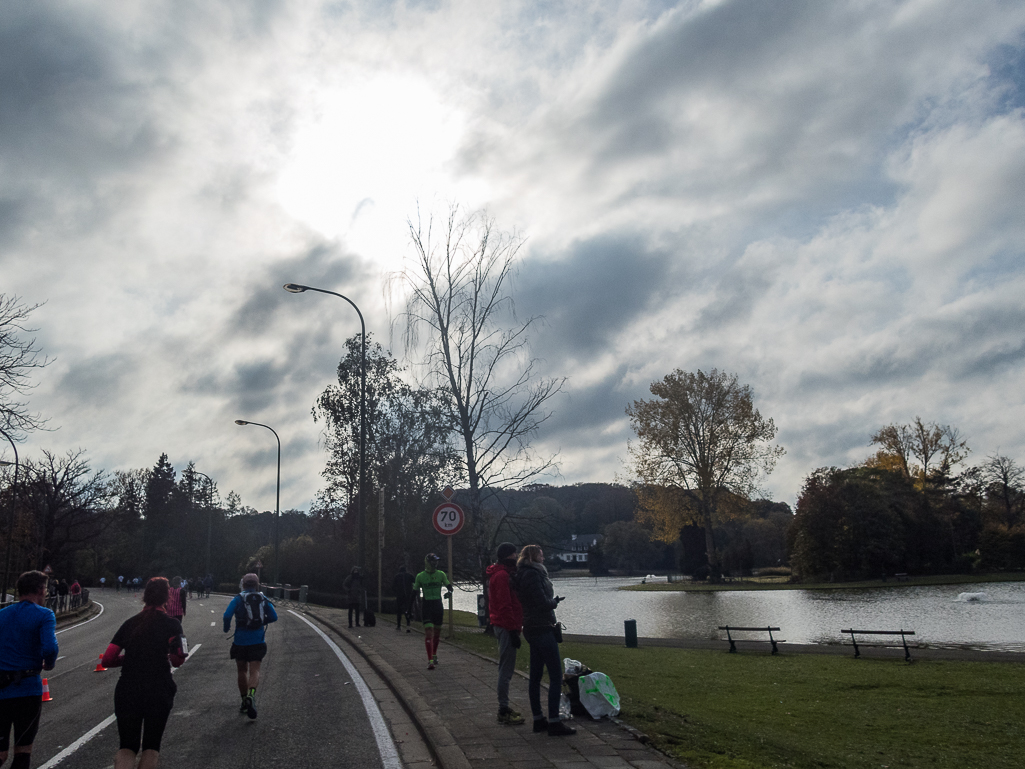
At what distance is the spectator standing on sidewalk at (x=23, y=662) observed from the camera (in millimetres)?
5430

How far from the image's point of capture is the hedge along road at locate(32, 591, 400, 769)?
6617mm

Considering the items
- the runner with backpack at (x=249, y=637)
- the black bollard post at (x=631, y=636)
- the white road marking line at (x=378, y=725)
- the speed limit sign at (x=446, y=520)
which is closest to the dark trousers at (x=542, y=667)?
the white road marking line at (x=378, y=725)

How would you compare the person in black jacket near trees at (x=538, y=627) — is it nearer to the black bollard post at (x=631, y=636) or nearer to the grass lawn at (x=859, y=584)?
the black bollard post at (x=631, y=636)

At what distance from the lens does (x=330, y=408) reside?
129ft

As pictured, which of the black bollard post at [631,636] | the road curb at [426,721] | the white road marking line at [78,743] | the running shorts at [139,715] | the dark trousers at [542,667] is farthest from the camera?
the black bollard post at [631,636]

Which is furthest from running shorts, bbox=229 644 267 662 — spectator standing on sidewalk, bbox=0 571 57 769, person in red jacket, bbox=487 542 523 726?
person in red jacket, bbox=487 542 523 726

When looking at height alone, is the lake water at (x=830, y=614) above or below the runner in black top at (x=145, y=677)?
below

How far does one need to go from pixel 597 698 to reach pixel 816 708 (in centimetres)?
482

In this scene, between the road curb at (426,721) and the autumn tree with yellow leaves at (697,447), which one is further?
the autumn tree with yellow leaves at (697,447)

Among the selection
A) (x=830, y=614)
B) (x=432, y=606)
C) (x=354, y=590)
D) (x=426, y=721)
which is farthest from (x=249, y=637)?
(x=830, y=614)

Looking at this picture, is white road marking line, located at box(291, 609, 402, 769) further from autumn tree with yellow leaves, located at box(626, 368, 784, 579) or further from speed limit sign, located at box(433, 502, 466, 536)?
autumn tree with yellow leaves, located at box(626, 368, 784, 579)

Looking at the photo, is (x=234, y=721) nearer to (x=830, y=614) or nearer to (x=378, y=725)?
(x=378, y=725)

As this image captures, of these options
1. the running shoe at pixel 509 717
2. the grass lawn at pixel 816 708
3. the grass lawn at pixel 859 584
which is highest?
the running shoe at pixel 509 717

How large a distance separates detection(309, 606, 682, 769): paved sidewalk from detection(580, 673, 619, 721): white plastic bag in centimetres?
11
